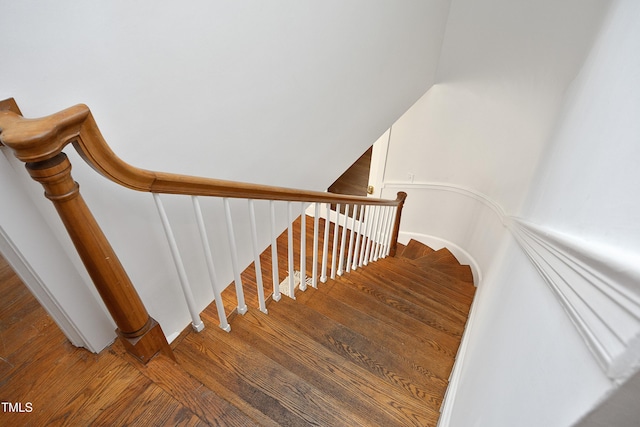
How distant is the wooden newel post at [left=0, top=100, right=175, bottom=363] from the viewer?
1.94 feet

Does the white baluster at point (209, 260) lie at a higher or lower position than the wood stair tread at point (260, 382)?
higher

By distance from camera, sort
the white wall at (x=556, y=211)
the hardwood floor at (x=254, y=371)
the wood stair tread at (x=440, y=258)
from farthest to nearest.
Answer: the wood stair tread at (x=440, y=258)
the hardwood floor at (x=254, y=371)
the white wall at (x=556, y=211)

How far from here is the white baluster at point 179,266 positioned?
3.33ft

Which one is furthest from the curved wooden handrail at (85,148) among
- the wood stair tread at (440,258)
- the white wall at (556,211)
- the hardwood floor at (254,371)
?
the wood stair tread at (440,258)

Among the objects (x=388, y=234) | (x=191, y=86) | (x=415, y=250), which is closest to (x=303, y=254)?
(x=191, y=86)

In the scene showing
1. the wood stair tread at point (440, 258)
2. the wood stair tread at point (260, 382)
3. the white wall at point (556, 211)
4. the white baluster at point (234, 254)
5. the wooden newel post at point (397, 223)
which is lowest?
the wood stair tread at point (440, 258)

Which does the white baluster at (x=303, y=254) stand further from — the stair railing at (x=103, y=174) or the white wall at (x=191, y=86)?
the stair railing at (x=103, y=174)

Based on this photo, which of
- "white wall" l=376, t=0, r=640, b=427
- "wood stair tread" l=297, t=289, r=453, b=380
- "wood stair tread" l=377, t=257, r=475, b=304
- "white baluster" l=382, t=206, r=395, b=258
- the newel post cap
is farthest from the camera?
"white baluster" l=382, t=206, r=395, b=258

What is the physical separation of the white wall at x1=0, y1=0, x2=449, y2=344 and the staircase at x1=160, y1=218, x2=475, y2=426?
14.9 inches

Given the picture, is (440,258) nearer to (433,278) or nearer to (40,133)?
(433,278)

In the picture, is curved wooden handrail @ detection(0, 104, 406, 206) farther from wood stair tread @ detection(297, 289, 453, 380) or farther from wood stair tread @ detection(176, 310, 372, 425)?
wood stair tread @ detection(297, 289, 453, 380)

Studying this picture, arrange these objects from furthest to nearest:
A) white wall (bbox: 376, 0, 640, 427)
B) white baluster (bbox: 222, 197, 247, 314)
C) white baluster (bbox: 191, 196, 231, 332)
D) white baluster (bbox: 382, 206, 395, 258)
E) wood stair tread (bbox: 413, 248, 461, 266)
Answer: wood stair tread (bbox: 413, 248, 461, 266) → white baluster (bbox: 382, 206, 395, 258) → white baluster (bbox: 222, 197, 247, 314) → white baluster (bbox: 191, 196, 231, 332) → white wall (bbox: 376, 0, 640, 427)

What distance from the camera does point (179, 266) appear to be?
114cm

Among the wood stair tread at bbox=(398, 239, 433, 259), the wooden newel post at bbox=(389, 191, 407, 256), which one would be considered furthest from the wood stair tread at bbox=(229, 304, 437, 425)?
the wood stair tread at bbox=(398, 239, 433, 259)
